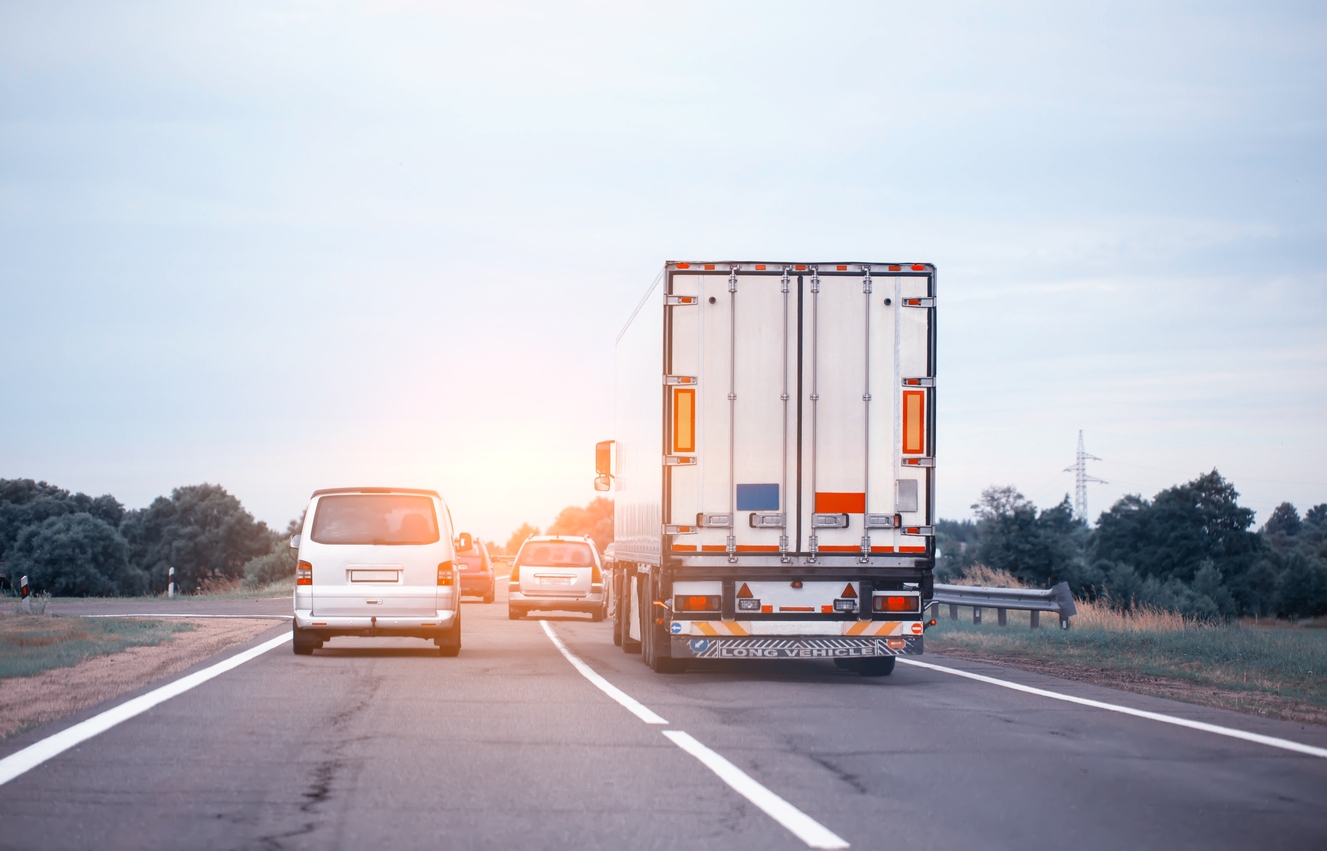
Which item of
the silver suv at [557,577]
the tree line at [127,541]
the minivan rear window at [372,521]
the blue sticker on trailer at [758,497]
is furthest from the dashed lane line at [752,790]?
the tree line at [127,541]

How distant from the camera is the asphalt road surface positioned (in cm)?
595

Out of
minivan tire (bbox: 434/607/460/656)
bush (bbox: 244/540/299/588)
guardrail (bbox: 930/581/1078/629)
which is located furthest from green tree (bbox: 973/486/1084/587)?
minivan tire (bbox: 434/607/460/656)

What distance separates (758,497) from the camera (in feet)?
42.8

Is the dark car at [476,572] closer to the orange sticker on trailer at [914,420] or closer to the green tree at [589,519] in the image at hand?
the orange sticker on trailer at [914,420]

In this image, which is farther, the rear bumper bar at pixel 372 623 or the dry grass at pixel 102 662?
the rear bumper bar at pixel 372 623

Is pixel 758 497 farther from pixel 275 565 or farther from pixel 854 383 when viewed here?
pixel 275 565

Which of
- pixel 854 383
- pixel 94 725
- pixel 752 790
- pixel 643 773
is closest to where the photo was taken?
pixel 752 790

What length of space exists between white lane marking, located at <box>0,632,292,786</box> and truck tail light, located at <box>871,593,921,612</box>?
633 cm

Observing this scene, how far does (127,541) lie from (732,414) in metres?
84.1

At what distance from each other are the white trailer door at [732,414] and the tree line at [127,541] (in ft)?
224

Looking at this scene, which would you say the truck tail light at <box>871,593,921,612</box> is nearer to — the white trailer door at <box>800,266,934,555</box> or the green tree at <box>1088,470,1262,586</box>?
the white trailer door at <box>800,266,934,555</box>

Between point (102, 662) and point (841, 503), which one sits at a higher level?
point (841, 503)

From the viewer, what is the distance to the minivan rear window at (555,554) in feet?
84.9

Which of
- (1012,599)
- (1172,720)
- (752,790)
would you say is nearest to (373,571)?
(1172,720)
